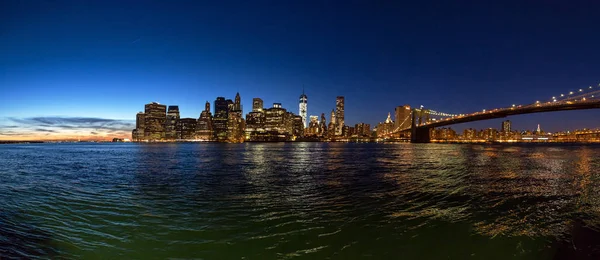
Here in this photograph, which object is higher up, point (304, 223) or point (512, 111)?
point (512, 111)

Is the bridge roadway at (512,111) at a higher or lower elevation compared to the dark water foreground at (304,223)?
higher

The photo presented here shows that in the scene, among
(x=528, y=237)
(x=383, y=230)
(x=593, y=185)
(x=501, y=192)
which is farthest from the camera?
(x=593, y=185)

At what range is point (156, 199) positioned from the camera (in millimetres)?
13000

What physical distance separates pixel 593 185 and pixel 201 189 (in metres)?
20.6

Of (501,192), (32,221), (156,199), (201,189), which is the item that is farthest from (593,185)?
(32,221)

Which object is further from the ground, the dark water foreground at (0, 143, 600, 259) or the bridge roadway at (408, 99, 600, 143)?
the bridge roadway at (408, 99, 600, 143)

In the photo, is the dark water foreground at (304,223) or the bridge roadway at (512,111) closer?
the dark water foreground at (304,223)

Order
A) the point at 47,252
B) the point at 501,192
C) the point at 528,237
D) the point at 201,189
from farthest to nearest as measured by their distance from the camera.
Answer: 1. the point at 201,189
2. the point at 501,192
3. the point at 528,237
4. the point at 47,252

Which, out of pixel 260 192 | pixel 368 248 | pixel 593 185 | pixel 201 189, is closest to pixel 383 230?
pixel 368 248

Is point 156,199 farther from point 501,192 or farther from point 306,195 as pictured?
point 501,192

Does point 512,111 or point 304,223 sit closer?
point 304,223

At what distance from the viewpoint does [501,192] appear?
568 inches

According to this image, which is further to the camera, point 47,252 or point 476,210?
point 476,210

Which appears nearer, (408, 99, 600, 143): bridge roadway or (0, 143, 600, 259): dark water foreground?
(0, 143, 600, 259): dark water foreground
